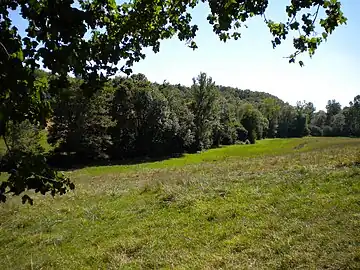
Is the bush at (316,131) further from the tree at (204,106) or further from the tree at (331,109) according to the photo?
the tree at (204,106)

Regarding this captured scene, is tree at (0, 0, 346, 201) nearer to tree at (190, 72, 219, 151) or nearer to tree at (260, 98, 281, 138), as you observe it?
tree at (190, 72, 219, 151)

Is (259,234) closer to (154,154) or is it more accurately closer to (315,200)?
(315,200)

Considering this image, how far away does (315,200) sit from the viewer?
11.1m

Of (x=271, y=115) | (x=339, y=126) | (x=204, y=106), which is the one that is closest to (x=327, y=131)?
(x=339, y=126)

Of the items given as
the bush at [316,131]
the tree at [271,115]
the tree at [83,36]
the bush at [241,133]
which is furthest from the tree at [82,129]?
the bush at [316,131]

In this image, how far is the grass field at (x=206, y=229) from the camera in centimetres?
780

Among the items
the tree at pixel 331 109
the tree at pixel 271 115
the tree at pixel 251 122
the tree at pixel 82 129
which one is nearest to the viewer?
the tree at pixel 82 129

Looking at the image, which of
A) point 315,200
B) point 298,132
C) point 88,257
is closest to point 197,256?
point 88,257

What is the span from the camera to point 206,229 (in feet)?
33.6

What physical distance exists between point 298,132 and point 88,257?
140653 millimetres

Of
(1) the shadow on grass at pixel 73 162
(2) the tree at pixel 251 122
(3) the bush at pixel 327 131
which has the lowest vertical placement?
(1) the shadow on grass at pixel 73 162

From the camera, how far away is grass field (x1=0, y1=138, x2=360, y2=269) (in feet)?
25.6

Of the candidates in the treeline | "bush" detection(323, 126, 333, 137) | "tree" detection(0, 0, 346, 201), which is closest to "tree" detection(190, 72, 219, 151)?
the treeline

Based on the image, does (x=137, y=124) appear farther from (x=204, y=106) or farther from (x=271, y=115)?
(x=271, y=115)
